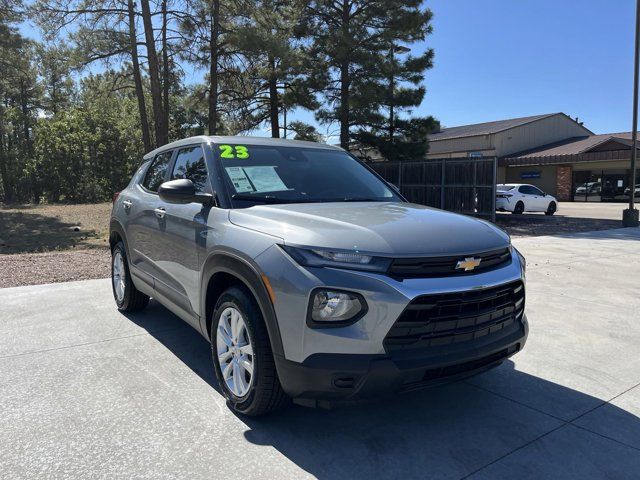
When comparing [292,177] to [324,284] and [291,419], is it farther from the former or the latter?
[291,419]

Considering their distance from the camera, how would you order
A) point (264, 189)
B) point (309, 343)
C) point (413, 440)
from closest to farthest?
1. point (309, 343)
2. point (413, 440)
3. point (264, 189)

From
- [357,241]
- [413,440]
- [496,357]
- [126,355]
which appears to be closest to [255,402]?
[413,440]

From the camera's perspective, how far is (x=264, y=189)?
3.67 m

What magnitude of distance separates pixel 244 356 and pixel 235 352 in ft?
0.35

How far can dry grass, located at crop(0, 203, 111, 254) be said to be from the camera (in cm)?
1150

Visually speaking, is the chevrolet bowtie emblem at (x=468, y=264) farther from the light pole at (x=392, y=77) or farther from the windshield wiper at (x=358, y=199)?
the light pole at (x=392, y=77)

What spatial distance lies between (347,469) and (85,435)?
1.56 metres

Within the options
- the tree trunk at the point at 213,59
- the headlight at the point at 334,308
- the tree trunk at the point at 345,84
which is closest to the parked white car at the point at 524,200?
the tree trunk at the point at 345,84

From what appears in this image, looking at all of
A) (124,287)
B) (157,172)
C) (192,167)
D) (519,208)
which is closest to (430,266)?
(192,167)

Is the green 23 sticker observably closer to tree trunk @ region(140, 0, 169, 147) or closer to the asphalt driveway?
the asphalt driveway

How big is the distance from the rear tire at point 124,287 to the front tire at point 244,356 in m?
2.34

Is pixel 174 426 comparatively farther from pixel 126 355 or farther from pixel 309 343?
pixel 126 355

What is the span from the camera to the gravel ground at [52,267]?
7.60 m

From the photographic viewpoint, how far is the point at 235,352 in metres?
3.16
